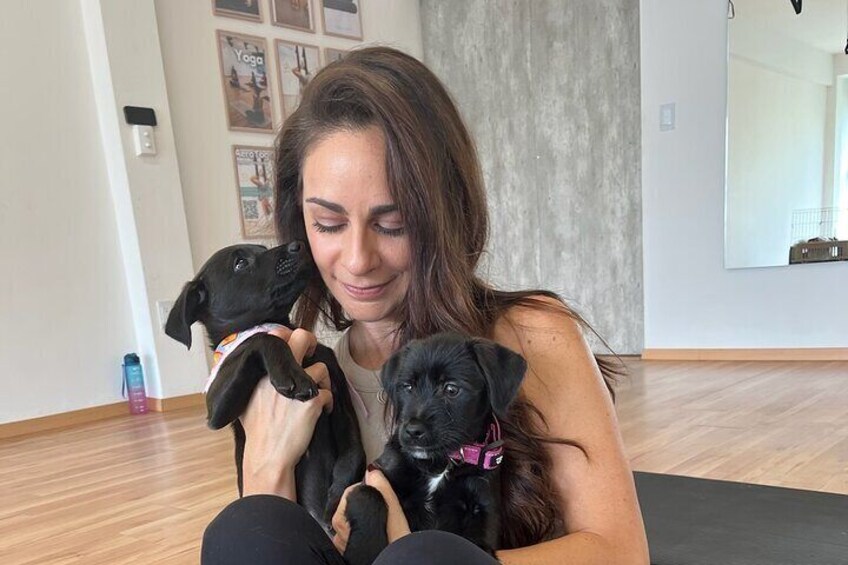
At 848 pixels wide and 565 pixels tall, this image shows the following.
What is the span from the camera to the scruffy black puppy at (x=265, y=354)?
3.61 ft

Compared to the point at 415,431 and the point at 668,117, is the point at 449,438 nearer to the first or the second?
the point at 415,431

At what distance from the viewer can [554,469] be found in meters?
1.02

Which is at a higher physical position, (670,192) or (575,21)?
(575,21)

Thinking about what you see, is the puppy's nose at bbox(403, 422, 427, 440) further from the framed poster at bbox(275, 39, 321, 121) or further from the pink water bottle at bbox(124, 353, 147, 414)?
the framed poster at bbox(275, 39, 321, 121)

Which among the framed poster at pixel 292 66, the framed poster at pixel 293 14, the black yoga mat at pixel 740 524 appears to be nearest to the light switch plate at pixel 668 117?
the framed poster at pixel 292 66

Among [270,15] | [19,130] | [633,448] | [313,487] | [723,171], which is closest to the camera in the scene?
[313,487]

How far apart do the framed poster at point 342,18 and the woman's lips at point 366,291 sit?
4.17 meters

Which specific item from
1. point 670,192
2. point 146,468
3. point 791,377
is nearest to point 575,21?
point 670,192

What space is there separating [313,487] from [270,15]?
13.4ft

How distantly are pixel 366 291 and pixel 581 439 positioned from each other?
0.43m

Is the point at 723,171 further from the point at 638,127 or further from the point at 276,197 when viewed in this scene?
the point at 276,197

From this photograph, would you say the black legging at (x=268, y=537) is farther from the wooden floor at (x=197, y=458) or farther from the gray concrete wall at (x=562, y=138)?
the gray concrete wall at (x=562, y=138)

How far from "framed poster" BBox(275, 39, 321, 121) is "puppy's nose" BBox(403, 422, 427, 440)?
12.8ft

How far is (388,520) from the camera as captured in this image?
0.90m
